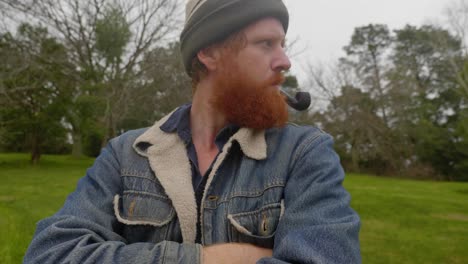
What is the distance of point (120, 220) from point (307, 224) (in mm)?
740

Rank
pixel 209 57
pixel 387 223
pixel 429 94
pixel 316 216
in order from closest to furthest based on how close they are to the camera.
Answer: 1. pixel 316 216
2. pixel 209 57
3. pixel 387 223
4. pixel 429 94

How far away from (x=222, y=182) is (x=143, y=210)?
340 mm

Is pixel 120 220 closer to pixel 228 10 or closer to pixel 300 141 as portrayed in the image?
pixel 300 141

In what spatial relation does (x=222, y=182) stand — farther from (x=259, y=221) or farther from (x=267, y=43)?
(x=267, y=43)

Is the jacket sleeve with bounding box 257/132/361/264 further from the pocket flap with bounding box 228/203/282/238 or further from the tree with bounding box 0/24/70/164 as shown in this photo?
the tree with bounding box 0/24/70/164

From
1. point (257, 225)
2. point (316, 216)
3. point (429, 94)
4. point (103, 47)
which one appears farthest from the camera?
point (429, 94)

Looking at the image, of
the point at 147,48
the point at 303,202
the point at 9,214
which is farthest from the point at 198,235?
the point at 147,48

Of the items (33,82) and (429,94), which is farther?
(429,94)

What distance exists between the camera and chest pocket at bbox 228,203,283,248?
53.7 inches

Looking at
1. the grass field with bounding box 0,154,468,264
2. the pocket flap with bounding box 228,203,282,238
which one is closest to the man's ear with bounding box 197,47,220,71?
the pocket flap with bounding box 228,203,282,238

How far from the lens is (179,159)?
1.60 m

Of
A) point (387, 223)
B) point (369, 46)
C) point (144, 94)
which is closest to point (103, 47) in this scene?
point (144, 94)

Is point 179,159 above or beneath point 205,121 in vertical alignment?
beneath

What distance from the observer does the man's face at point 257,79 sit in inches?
61.2
